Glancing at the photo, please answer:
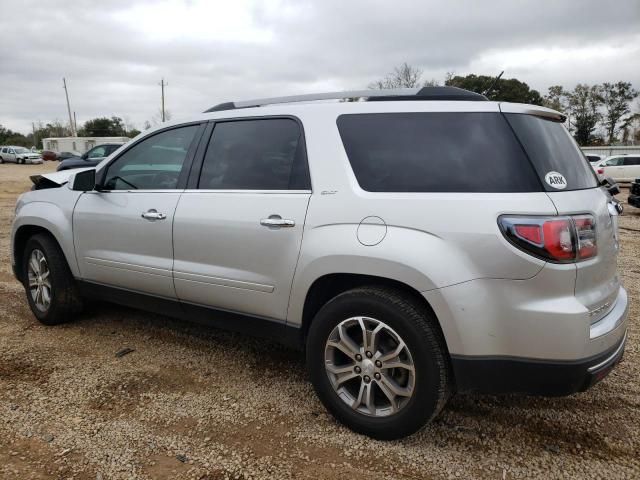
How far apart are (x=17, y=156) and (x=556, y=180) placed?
162 feet

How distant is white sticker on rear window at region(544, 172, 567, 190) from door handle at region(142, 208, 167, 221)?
230 cm

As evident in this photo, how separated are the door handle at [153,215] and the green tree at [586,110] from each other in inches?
2223

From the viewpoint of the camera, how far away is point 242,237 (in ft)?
9.96

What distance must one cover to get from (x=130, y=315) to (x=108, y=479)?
249 centimetres

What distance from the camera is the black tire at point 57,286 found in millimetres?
4215

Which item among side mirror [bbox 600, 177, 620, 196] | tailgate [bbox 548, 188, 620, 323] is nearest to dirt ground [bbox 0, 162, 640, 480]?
tailgate [bbox 548, 188, 620, 323]

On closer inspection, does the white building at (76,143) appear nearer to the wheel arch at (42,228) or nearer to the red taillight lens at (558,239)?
the wheel arch at (42,228)

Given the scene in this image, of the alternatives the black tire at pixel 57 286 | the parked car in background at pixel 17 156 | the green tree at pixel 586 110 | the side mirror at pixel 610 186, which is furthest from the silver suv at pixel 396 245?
the green tree at pixel 586 110

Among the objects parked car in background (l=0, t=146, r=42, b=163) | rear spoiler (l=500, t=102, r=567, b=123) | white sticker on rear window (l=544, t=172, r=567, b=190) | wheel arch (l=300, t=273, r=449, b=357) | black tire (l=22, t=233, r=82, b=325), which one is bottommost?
parked car in background (l=0, t=146, r=42, b=163)

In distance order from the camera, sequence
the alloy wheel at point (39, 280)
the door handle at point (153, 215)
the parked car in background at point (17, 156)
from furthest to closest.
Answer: the parked car in background at point (17, 156)
the alloy wheel at point (39, 280)
the door handle at point (153, 215)

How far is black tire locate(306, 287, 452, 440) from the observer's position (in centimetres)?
245

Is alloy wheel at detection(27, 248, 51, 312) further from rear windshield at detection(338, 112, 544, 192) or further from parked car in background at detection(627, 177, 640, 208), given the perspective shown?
parked car in background at detection(627, 177, 640, 208)

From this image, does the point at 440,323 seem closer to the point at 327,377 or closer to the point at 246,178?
the point at 327,377

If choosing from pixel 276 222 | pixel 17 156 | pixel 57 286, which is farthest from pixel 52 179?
pixel 17 156
